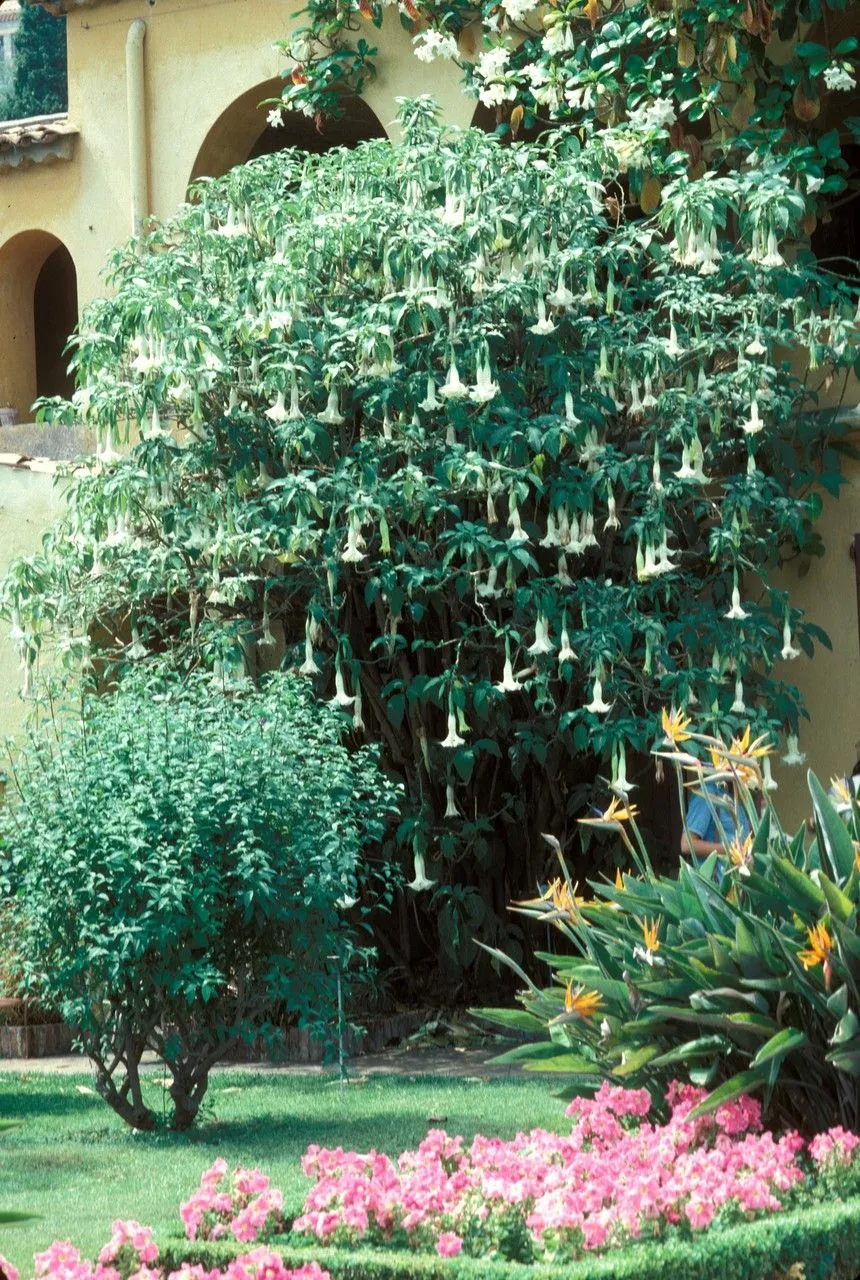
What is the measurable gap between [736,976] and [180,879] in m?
2.55

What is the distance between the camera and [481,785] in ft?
38.3

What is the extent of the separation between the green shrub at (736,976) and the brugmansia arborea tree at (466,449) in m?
3.86

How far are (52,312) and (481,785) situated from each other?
8868 mm

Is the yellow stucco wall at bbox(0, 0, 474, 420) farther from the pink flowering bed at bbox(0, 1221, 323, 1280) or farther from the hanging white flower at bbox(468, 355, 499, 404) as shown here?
the pink flowering bed at bbox(0, 1221, 323, 1280)

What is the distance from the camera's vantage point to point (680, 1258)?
177 inches

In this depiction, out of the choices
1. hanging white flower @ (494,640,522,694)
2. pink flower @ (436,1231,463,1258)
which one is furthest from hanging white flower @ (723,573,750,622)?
pink flower @ (436,1231,463,1258)

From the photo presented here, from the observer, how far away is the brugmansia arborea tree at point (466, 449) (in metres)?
10.4

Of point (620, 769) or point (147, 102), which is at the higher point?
point (147, 102)

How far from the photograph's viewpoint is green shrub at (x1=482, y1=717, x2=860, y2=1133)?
5.66 meters

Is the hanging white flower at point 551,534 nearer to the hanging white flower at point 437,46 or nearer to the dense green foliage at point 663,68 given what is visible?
the dense green foliage at point 663,68

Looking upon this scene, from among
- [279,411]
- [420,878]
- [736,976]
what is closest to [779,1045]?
[736,976]

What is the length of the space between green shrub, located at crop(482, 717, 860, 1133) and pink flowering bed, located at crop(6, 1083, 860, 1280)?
0.85 ft

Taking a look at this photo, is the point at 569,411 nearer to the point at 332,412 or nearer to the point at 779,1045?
the point at 332,412

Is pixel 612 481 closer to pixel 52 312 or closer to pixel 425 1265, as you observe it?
pixel 425 1265
